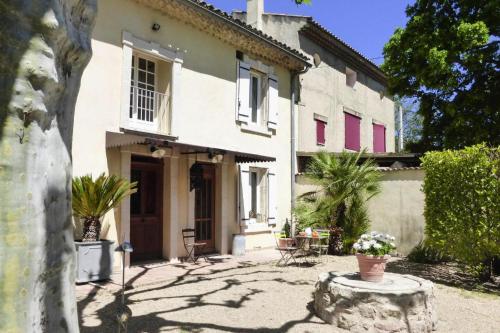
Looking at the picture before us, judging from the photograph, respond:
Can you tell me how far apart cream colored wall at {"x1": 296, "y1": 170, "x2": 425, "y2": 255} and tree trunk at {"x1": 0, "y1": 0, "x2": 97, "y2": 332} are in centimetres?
1039

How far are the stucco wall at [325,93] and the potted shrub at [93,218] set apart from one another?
311 inches

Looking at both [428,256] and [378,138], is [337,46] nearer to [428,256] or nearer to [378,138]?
[378,138]

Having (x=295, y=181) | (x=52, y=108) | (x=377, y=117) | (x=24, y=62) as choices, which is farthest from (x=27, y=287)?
(x=377, y=117)

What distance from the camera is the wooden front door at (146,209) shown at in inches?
372

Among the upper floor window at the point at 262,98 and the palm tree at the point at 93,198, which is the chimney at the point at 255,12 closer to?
the upper floor window at the point at 262,98

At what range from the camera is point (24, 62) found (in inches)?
85.5

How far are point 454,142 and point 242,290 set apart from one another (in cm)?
989

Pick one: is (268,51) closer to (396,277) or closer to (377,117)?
(396,277)

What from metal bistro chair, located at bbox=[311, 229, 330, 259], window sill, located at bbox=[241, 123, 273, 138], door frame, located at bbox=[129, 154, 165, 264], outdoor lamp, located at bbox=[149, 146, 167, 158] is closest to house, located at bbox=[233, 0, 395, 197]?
window sill, located at bbox=[241, 123, 273, 138]

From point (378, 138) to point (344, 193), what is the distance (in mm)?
9791

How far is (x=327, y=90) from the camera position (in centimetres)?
1569

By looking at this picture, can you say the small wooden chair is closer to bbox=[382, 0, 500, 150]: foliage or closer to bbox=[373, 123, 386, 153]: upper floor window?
bbox=[382, 0, 500, 150]: foliage

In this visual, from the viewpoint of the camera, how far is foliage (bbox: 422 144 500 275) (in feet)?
26.0

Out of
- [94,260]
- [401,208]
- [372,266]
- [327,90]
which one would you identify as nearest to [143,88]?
[94,260]
